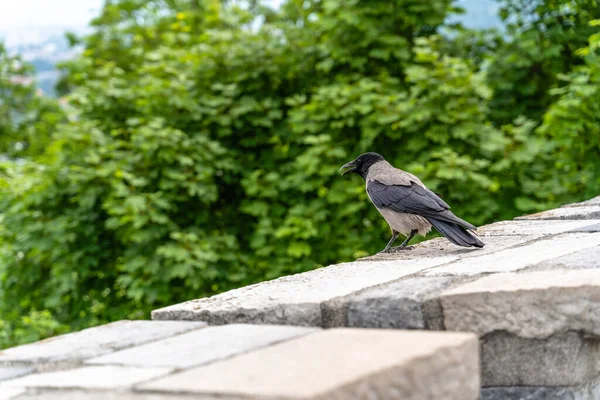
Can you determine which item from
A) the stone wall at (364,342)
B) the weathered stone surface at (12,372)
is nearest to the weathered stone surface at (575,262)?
the stone wall at (364,342)

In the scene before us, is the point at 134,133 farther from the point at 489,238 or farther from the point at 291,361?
the point at 291,361

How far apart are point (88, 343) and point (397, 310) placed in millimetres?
814

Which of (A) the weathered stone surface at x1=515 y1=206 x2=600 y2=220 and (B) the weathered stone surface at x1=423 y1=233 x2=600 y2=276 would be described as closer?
(B) the weathered stone surface at x1=423 y1=233 x2=600 y2=276

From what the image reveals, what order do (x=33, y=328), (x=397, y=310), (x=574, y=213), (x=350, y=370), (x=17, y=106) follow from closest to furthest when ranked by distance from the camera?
(x=350, y=370)
(x=397, y=310)
(x=574, y=213)
(x=33, y=328)
(x=17, y=106)

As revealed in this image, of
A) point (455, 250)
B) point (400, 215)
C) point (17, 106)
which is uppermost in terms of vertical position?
point (17, 106)

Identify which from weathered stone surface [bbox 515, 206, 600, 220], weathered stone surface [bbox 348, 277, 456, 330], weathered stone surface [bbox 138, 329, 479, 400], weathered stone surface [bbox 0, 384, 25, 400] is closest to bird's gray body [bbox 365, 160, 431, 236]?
weathered stone surface [bbox 515, 206, 600, 220]

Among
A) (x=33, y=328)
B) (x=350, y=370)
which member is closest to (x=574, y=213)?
(x=350, y=370)

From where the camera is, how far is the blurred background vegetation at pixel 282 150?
25.5 feet

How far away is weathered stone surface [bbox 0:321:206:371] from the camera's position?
1.91 m

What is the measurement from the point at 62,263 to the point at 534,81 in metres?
5.56

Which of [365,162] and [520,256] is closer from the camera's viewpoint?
[520,256]

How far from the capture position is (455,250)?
11.4 feet

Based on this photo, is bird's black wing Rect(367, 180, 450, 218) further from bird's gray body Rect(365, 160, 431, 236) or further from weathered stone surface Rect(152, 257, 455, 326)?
weathered stone surface Rect(152, 257, 455, 326)

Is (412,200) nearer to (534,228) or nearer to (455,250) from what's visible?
(455,250)
